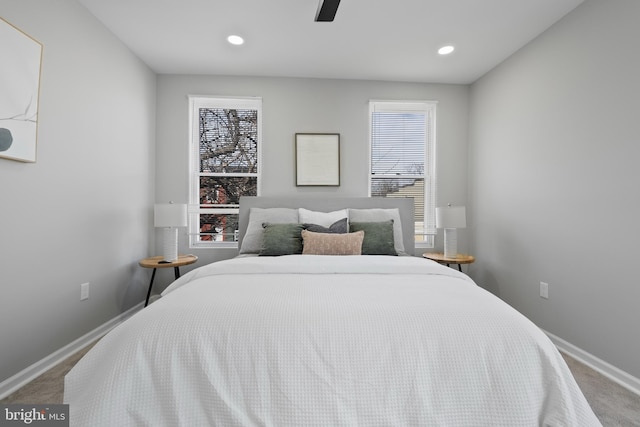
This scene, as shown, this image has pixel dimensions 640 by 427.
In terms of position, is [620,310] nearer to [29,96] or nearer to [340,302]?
[340,302]

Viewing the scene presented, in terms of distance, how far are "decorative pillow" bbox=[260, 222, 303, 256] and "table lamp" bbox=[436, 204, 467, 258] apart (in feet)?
4.91

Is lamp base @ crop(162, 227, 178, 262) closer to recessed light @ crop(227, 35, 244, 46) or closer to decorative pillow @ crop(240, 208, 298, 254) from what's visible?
decorative pillow @ crop(240, 208, 298, 254)

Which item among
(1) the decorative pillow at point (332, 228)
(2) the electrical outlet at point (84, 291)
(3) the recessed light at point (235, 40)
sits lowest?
(2) the electrical outlet at point (84, 291)

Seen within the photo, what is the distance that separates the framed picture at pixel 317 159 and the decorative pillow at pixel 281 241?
3.07 ft

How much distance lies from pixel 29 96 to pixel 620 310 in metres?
3.96

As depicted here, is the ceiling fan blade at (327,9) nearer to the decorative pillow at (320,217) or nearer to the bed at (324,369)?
A: the decorative pillow at (320,217)

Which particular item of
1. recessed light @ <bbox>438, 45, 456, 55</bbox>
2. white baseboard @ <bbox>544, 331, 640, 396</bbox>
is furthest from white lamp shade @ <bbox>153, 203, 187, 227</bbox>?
white baseboard @ <bbox>544, 331, 640, 396</bbox>

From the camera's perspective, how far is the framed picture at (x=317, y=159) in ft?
11.2

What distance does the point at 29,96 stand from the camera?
5.93 ft

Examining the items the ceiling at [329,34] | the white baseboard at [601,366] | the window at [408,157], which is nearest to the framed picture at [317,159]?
the window at [408,157]

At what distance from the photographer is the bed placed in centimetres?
98

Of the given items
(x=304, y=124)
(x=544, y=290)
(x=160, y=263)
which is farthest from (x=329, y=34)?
(x=544, y=290)

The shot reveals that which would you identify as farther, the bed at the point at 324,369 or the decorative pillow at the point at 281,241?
the decorative pillow at the point at 281,241

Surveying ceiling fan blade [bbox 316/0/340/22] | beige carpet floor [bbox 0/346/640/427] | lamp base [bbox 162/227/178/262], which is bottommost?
→ beige carpet floor [bbox 0/346/640/427]
